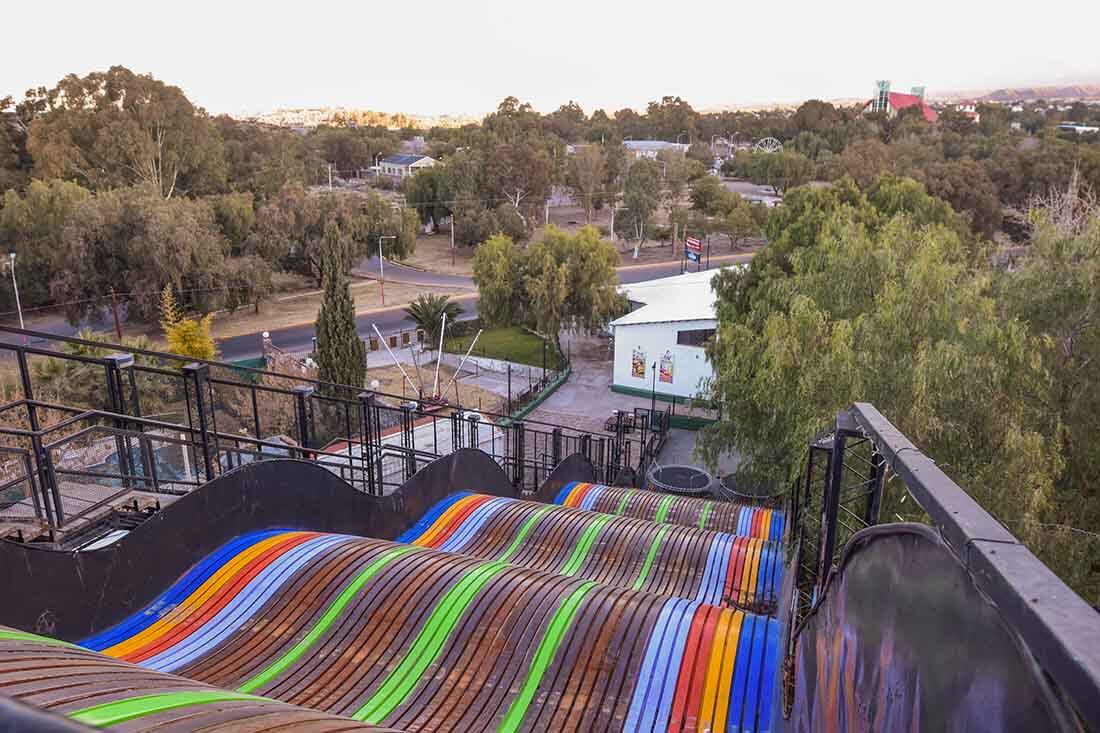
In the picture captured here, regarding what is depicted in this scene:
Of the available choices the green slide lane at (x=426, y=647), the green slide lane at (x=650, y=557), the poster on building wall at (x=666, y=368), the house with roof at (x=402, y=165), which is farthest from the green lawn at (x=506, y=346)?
the house with roof at (x=402, y=165)

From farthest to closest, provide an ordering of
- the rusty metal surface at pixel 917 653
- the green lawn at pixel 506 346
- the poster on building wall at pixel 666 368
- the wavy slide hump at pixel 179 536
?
the green lawn at pixel 506 346, the poster on building wall at pixel 666 368, the wavy slide hump at pixel 179 536, the rusty metal surface at pixel 917 653

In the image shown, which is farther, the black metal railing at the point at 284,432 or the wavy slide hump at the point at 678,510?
the wavy slide hump at the point at 678,510

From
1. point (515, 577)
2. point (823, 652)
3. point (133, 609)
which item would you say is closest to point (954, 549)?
point (823, 652)

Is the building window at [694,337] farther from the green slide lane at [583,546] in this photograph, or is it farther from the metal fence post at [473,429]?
the green slide lane at [583,546]

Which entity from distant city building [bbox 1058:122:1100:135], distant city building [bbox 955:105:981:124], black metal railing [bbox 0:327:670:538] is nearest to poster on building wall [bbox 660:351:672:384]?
black metal railing [bbox 0:327:670:538]

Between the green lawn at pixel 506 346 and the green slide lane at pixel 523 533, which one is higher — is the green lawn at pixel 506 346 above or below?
below

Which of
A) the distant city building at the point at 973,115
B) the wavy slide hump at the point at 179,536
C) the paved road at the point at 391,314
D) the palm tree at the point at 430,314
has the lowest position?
the paved road at the point at 391,314
